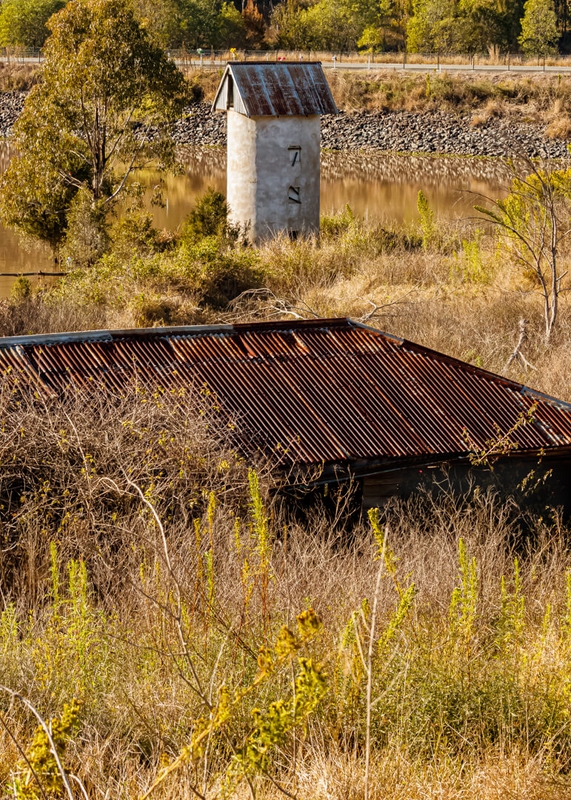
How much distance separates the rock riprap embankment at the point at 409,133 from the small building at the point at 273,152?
23.5 metres

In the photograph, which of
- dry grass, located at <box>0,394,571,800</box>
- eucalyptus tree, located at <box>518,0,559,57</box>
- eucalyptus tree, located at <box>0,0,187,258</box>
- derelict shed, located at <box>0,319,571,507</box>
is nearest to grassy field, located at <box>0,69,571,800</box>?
dry grass, located at <box>0,394,571,800</box>

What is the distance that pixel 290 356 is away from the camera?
9242 mm

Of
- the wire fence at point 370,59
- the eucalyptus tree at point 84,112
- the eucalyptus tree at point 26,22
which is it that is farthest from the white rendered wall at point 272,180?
the eucalyptus tree at point 26,22

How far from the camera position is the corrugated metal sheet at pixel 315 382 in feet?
27.2

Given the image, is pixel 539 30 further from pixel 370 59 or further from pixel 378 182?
pixel 378 182

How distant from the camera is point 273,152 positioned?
24875mm

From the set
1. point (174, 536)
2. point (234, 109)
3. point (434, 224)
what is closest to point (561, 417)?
point (174, 536)

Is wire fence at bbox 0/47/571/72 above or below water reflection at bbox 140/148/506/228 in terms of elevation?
above

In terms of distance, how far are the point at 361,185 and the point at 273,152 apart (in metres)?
15.8

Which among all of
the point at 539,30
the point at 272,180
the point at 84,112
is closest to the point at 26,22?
the point at 539,30

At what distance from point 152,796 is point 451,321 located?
12.5 m

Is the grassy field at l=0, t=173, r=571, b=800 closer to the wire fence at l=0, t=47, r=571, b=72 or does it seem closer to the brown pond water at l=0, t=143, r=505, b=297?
the brown pond water at l=0, t=143, r=505, b=297

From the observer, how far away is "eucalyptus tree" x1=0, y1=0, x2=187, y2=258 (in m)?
24.0

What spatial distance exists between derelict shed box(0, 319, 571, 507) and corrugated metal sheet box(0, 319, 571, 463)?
0.01 metres
